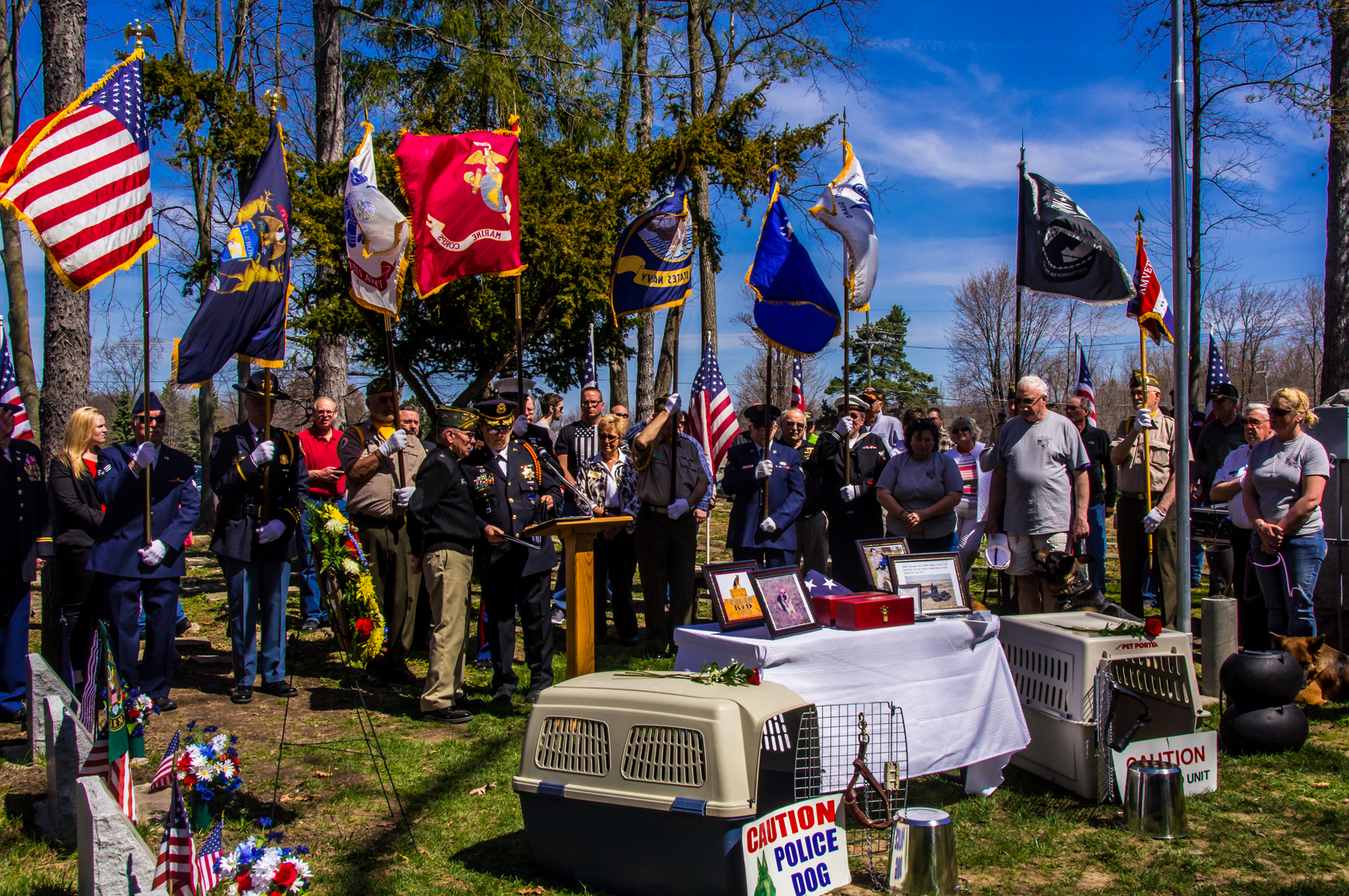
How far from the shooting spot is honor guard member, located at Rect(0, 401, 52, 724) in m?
5.86

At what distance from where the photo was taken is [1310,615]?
21.0 ft

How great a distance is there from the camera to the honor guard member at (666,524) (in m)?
7.46

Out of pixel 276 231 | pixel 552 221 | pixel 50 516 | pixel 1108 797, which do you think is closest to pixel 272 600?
pixel 50 516

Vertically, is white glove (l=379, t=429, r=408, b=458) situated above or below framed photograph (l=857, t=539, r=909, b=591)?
above

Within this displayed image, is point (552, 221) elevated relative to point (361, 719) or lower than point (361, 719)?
elevated

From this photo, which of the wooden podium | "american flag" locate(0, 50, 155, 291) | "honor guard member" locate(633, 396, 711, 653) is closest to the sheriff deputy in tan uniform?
"honor guard member" locate(633, 396, 711, 653)

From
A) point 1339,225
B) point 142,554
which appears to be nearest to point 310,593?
point 142,554

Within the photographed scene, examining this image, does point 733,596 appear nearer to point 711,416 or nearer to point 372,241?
point 372,241

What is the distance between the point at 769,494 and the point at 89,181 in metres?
5.19

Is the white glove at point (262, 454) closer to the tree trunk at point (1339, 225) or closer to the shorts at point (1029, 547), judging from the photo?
the shorts at point (1029, 547)

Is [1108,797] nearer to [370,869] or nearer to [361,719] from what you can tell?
[370,869]

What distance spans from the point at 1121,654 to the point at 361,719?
14.7 feet

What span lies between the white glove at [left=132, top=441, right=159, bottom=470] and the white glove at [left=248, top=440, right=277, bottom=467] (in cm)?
60

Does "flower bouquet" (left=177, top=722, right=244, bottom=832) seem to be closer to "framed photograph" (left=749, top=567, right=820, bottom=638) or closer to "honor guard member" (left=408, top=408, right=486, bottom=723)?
"honor guard member" (left=408, top=408, right=486, bottom=723)
